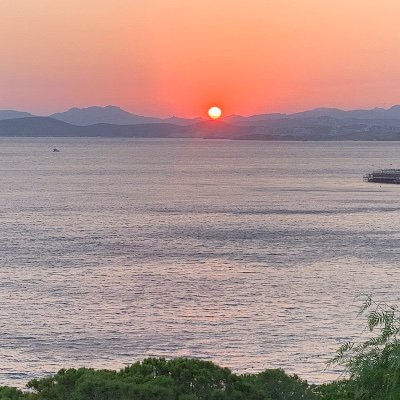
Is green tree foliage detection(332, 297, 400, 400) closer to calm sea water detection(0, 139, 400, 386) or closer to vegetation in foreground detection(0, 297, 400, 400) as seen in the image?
vegetation in foreground detection(0, 297, 400, 400)

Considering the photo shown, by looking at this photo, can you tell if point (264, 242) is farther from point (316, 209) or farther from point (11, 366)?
point (11, 366)

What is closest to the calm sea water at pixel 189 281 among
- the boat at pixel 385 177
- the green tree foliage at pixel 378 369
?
the green tree foliage at pixel 378 369

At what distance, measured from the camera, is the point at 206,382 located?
22750 mm

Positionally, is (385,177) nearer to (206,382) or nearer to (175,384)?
(206,382)

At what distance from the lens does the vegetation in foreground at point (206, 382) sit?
66.8ft

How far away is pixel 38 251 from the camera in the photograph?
262 ft

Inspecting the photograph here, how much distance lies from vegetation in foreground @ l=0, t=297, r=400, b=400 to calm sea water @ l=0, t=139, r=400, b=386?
1931cm

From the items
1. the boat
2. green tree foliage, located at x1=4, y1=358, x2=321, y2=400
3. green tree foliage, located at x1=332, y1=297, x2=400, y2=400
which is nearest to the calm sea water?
green tree foliage, located at x1=4, y1=358, x2=321, y2=400

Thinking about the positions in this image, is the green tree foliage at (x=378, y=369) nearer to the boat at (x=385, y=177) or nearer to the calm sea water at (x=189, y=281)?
the calm sea water at (x=189, y=281)

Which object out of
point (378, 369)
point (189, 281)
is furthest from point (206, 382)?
point (189, 281)

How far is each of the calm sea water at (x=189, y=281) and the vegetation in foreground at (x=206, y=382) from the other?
1931 cm

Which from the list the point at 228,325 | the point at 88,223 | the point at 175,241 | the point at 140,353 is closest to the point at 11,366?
the point at 140,353

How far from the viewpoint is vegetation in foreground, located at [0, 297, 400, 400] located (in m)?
20.4

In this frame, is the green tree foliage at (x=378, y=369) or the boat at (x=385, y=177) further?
the boat at (x=385, y=177)
